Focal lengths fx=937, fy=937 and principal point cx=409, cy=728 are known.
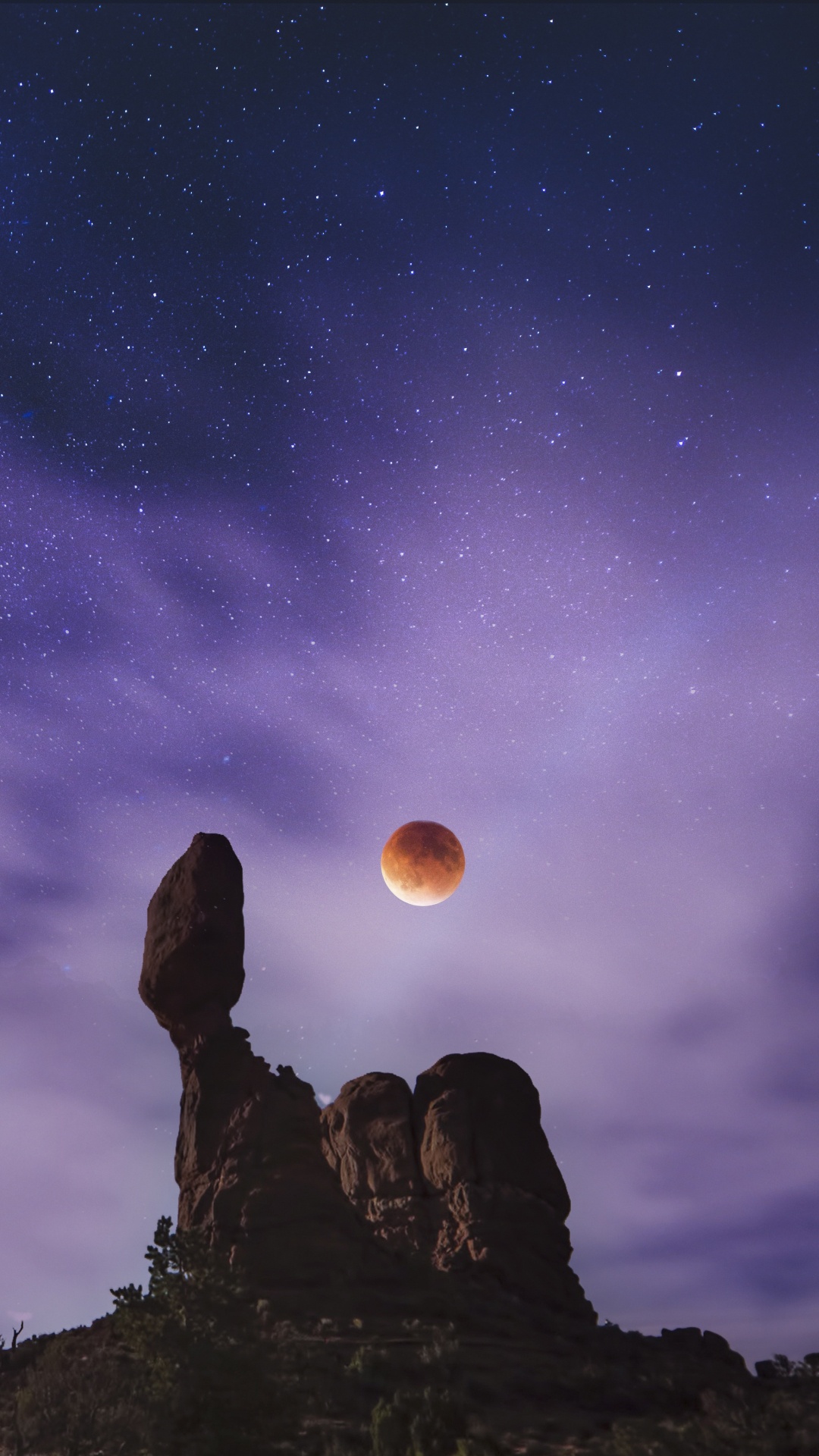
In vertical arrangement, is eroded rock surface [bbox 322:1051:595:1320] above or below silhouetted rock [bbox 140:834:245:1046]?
below

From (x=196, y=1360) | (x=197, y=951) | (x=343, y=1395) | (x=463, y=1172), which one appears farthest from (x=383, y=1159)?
(x=196, y=1360)

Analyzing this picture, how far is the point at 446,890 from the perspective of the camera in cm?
5650

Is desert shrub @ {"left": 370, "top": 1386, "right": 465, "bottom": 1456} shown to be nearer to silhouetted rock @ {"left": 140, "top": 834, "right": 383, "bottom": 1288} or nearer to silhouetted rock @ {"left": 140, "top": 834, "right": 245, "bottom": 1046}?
silhouetted rock @ {"left": 140, "top": 834, "right": 383, "bottom": 1288}

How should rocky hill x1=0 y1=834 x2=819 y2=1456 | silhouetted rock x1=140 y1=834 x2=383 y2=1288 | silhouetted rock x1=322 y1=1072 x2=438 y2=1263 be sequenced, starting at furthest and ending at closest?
silhouetted rock x1=322 y1=1072 x2=438 y2=1263 → silhouetted rock x1=140 y1=834 x2=383 y2=1288 → rocky hill x1=0 y1=834 x2=819 y2=1456

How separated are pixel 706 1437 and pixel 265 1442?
11376mm

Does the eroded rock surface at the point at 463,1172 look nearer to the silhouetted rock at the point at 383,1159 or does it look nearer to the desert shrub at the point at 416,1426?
the silhouetted rock at the point at 383,1159

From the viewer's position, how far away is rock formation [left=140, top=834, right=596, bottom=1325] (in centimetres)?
4062

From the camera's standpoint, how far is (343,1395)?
89.6 feet

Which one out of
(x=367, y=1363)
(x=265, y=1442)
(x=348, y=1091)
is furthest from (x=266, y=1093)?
(x=265, y=1442)

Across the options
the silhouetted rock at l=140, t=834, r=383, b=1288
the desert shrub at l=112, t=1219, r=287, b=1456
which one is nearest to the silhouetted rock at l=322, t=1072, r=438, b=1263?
the silhouetted rock at l=140, t=834, r=383, b=1288

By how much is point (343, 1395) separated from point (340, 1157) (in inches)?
783

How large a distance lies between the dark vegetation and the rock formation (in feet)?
20.4

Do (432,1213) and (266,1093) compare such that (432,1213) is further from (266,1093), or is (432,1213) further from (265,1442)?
(265,1442)

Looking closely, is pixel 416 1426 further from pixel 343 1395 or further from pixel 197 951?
pixel 197 951
